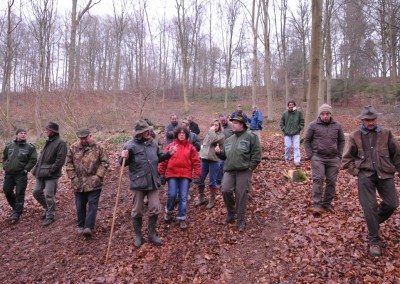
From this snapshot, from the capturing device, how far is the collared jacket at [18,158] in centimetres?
780

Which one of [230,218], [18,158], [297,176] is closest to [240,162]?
[230,218]

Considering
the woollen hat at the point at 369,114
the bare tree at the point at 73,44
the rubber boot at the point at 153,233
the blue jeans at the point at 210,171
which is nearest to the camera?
the woollen hat at the point at 369,114

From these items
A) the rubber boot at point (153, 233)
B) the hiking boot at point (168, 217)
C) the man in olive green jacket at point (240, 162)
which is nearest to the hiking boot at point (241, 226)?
the man in olive green jacket at point (240, 162)

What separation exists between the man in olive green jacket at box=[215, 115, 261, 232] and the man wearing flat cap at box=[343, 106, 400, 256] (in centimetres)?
168

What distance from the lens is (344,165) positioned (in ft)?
17.6

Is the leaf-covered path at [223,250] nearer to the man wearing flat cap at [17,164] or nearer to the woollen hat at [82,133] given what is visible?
the man wearing flat cap at [17,164]

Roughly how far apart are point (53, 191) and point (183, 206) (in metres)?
3.05

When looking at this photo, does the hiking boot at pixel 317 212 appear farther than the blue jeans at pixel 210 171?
No

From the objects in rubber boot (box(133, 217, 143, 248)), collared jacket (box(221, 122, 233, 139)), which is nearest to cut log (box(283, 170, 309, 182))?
collared jacket (box(221, 122, 233, 139))

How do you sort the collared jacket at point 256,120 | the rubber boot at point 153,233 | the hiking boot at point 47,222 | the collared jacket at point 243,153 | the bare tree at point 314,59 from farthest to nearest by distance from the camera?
the collared jacket at point 256,120 < the bare tree at point 314,59 < the hiking boot at point 47,222 < the collared jacket at point 243,153 < the rubber boot at point 153,233

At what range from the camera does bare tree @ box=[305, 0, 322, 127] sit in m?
10.5

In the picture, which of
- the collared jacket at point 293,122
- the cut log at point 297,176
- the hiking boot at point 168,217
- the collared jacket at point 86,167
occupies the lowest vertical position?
the hiking boot at point 168,217

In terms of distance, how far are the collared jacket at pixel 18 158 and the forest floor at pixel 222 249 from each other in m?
1.28

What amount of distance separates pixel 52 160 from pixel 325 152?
5.67m
